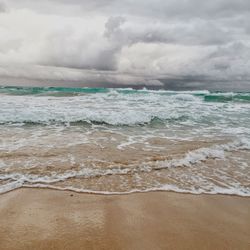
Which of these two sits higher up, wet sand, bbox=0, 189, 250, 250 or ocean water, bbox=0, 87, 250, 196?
wet sand, bbox=0, 189, 250, 250

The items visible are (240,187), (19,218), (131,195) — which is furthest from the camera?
(240,187)

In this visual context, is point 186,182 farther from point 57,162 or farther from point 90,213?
point 57,162

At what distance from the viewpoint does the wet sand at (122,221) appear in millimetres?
3078

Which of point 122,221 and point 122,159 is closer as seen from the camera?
point 122,221

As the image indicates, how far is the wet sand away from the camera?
3.08 meters

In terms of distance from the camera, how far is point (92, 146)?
773cm

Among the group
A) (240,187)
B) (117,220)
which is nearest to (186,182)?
(240,187)

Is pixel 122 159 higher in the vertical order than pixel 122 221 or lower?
lower

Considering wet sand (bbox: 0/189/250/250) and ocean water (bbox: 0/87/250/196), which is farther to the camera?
ocean water (bbox: 0/87/250/196)

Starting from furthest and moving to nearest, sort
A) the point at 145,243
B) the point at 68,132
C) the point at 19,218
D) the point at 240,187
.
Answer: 1. the point at 68,132
2. the point at 240,187
3. the point at 19,218
4. the point at 145,243

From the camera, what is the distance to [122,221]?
11.7ft

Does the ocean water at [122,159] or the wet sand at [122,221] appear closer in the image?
the wet sand at [122,221]

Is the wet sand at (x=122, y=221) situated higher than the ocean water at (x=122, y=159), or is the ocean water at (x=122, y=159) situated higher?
the wet sand at (x=122, y=221)

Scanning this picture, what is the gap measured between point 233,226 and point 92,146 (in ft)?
16.1
